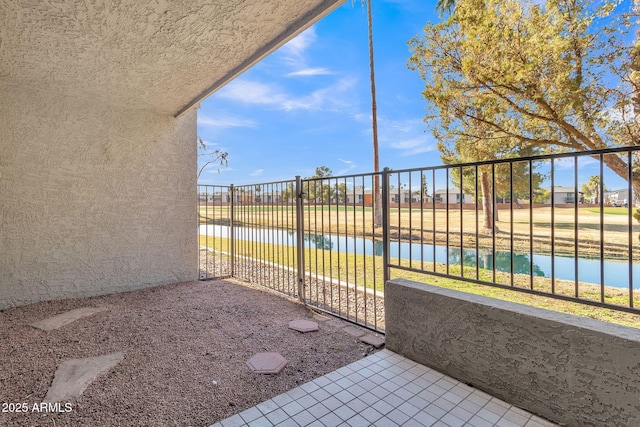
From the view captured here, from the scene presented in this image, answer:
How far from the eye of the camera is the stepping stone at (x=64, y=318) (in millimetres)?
3299

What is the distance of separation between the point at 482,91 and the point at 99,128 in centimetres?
835

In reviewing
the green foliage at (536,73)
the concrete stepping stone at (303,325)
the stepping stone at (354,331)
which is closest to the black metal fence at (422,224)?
the stepping stone at (354,331)

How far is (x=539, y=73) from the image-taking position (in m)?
6.59

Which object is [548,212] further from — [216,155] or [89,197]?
[216,155]

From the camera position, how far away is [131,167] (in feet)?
15.3

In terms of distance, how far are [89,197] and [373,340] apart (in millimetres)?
4498

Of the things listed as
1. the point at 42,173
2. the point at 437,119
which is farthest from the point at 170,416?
the point at 437,119

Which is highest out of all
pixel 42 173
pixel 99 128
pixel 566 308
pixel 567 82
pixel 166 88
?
pixel 567 82

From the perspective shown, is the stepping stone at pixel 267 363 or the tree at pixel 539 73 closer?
the stepping stone at pixel 267 363

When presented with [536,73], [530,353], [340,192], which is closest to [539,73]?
[536,73]

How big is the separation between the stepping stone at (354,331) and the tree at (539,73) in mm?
6374

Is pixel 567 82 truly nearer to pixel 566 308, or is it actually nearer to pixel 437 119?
pixel 437 119

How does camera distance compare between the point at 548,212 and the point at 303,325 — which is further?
the point at 303,325

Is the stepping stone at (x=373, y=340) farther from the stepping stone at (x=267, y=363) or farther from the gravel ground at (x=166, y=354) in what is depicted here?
the stepping stone at (x=267, y=363)
